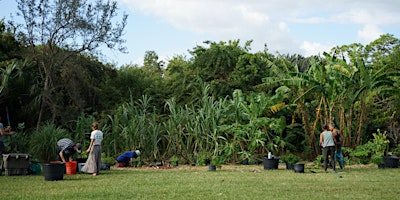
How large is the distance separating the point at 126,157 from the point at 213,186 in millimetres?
6256

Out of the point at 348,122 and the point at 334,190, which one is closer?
the point at 334,190

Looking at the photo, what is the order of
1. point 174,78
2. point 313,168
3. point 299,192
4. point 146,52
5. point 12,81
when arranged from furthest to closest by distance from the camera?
point 146,52 → point 174,78 → point 12,81 → point 313,168 → point 299,192

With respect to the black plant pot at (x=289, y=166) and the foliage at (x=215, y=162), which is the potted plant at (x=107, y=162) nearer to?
the foliage at (x=215, y=162)

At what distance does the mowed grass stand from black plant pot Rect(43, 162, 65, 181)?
22cm

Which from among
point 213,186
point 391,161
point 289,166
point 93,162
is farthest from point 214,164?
point 391,161

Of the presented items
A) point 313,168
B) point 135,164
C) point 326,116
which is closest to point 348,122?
point 326,116

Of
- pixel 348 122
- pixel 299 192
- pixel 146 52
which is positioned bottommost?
pixel 299 192

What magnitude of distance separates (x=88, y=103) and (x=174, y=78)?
13.6 ft

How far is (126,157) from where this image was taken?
1694 cm

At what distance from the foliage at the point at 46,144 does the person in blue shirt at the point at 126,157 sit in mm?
2223

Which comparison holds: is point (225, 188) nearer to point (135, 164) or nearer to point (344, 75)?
point (135, 164)

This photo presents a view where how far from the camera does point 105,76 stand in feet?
74.3

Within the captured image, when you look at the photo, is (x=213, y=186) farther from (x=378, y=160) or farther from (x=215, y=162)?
(x=378, y=160)

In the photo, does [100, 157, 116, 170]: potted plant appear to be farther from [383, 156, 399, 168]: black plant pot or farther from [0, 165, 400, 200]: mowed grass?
[383, 156, 399, 168]: black plant pot
